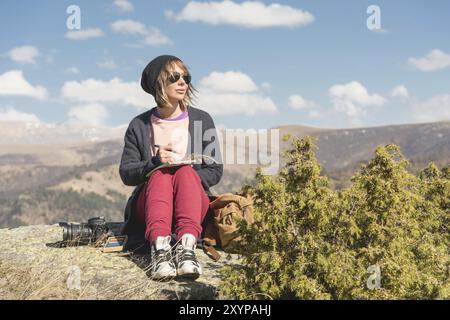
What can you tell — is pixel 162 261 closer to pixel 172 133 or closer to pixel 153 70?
pixel 172 133

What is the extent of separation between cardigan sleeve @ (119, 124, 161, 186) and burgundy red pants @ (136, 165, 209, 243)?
20 cm

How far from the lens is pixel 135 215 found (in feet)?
19.8

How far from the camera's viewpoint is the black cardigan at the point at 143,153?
5855mm

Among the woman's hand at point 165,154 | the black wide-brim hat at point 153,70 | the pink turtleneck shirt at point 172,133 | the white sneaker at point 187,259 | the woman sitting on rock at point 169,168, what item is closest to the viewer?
the white sneaker at point 187,259

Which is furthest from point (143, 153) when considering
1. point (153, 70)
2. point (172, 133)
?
point (153, 70)

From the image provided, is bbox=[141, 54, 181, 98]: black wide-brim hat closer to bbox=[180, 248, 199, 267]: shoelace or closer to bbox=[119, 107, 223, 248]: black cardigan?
bbox=[119, 107, 223, 248]: black cardigan

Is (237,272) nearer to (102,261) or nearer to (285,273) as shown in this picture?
(285,273)

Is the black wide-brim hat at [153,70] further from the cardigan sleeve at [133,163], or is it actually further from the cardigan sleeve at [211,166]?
the cardigan sleeve at [211,166]

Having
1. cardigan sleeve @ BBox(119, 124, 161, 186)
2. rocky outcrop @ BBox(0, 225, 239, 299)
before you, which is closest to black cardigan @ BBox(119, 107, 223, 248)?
cardigan sleeve @ BBox(119, 124, 161, 186)

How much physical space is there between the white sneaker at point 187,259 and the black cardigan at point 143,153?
107cm

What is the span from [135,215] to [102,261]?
70 centimetres

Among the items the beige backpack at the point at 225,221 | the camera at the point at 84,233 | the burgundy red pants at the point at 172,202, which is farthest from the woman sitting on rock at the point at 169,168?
the camera at the point at 84,233
